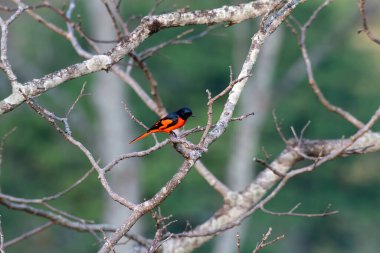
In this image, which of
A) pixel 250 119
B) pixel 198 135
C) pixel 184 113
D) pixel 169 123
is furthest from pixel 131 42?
pixel 198 135

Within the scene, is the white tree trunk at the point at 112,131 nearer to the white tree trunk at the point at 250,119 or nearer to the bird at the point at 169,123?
the white tree trunk at the point at 250,119

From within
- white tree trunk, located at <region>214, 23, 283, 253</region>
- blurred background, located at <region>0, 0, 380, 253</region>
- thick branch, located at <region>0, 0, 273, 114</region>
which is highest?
blurred background, located at <region>0, 0, 380, 253</region>

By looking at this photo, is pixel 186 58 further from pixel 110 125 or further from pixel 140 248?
pixel 140 248

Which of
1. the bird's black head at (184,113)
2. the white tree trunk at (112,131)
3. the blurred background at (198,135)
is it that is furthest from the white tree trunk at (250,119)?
the bird's black head at (184,113)

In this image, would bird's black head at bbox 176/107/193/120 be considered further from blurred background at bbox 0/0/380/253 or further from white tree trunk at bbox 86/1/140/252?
blurred background at bbox 0/0/380/253

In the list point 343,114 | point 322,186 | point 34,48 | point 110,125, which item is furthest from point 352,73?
point 343,114

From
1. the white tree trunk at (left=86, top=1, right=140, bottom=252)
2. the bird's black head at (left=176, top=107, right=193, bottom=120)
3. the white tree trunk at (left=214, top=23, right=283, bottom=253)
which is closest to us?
the bird's black head at (left=176, top=107, right=193, bottom=120)

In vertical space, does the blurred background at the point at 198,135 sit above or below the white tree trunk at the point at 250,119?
above

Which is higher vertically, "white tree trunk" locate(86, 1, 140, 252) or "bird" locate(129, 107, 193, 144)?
"white tree trunk" locate(86, 1, 140, 252)

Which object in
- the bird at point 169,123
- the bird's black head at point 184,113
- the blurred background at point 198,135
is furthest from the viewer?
the blurred background at point 198,135

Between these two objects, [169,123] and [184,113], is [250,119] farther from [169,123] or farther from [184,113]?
[169,123]

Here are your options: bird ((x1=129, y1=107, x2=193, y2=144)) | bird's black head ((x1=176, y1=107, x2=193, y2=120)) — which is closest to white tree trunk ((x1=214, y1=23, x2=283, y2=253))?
bird's black head ((x1=176, y1=107, x2=193, y2=120))

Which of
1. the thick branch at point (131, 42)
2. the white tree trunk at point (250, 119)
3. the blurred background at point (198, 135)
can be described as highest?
the blurred background at point (198, 135)

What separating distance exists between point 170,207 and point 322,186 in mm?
5945
